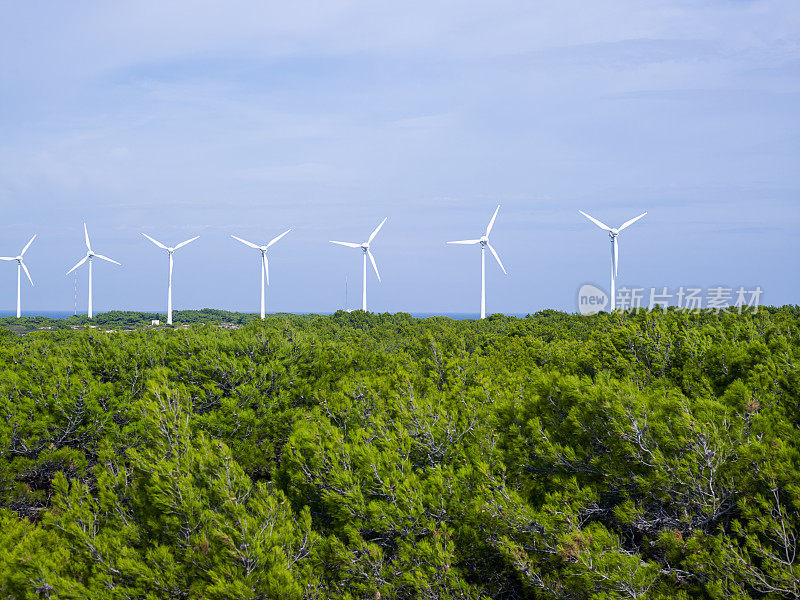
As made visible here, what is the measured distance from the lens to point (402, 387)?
13695 mm

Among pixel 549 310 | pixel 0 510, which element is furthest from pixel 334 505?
pixel 549 310

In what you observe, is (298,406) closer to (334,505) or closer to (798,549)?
(334,505)

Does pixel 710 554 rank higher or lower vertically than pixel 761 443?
lower

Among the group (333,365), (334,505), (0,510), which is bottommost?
(0,510)

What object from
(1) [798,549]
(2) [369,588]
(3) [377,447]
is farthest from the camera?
(3) [377,447]

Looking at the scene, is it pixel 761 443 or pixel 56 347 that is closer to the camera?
pixel 761 443

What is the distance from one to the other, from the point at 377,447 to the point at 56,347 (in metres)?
13.7

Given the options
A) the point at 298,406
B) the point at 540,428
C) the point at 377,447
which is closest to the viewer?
the point at 540,428

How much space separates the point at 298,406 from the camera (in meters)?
17.5

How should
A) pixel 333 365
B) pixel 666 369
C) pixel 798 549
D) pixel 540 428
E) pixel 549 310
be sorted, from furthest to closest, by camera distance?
pixel 549 310 < pixel 333 365 < pixel 666 369 < pixel 540 428 < pixel 798 549

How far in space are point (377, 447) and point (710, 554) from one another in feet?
17.9

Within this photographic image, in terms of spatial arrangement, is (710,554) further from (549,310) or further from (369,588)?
(549,310)

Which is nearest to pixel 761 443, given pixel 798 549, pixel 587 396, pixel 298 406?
pixel 798 549

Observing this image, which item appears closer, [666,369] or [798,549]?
[798,549]
